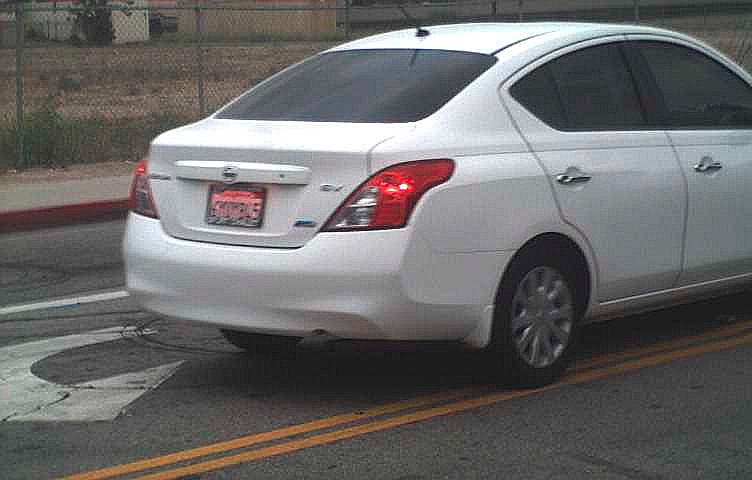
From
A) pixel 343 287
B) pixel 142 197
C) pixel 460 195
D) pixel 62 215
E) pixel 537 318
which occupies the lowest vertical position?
pixel 62 215

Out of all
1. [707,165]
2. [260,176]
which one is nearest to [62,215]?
[260,176]

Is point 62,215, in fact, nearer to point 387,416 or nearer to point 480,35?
point 480,35

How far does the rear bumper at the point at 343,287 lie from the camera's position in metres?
5.88

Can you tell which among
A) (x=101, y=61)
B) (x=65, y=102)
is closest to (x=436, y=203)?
(x=65, y=102)

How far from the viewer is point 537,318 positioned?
644cm

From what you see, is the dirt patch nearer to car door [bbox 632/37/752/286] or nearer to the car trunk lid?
the car trunk lid

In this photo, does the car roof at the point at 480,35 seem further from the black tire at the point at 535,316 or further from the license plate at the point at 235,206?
the license plate at the point at 235,206

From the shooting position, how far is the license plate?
20.2 feet

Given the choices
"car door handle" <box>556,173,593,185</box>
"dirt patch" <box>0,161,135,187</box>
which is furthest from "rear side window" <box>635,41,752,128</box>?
"dirt patch" <box>0,161,135,187</box>

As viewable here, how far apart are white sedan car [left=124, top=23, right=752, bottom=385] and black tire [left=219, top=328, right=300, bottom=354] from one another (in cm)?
2

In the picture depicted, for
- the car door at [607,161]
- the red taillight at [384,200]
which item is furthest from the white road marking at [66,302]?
the car door at [607,161]

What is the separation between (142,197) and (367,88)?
46.7 inches

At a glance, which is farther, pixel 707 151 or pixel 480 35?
pixel 707 151

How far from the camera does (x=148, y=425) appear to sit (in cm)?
604
